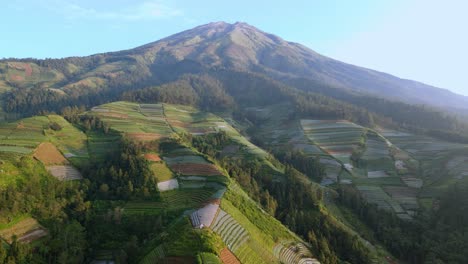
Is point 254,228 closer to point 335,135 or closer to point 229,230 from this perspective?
point 229,230

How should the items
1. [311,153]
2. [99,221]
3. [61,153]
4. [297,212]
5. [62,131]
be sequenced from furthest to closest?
[311,153] → [62,131] → [61,153] → [297,212] → [99,221]

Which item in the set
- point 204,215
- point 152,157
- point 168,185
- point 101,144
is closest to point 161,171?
point 168,185

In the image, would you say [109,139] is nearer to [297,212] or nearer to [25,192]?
[25,192]

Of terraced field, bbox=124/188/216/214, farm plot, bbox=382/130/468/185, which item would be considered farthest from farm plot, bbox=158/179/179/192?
farm plot, bbox=382/130/468/185

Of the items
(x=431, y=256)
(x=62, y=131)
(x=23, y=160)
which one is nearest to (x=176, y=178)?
(x=23, y=160)

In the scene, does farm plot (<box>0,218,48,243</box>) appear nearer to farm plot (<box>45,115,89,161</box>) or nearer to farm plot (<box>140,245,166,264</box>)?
farm plot (<box>140,245,166,264</box>)
